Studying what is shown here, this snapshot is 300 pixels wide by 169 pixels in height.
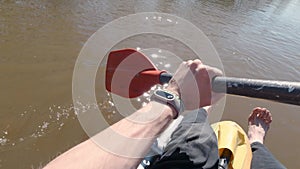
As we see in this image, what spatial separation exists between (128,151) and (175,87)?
41cm

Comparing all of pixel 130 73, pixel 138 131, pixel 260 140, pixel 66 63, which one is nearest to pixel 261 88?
pixel 138 131

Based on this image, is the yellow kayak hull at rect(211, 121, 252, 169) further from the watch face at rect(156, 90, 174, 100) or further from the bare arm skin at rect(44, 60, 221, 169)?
the watch face at rect(156, 90, 174, 100)

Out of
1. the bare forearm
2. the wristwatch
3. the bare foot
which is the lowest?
the bare foot

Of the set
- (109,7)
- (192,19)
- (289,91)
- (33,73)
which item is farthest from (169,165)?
(192,19)

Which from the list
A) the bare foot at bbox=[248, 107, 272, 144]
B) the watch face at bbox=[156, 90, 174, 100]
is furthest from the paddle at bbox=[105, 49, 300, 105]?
the bare foot at bbox=[248, 107, 272, 144]

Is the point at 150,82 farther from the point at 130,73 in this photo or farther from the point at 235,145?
the point at 235,145

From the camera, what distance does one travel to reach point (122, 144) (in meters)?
0.97

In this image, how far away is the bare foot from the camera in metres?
2.15

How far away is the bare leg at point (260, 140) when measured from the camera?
4.95ft

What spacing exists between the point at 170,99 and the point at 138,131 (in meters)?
0.21

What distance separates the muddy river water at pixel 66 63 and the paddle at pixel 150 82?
734 millimetres

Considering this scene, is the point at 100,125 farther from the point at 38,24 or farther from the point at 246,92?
the point at 38,24

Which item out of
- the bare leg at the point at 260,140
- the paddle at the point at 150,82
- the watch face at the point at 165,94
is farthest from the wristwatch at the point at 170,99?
the bare leg at the point at 260,140

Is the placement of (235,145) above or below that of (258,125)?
above
